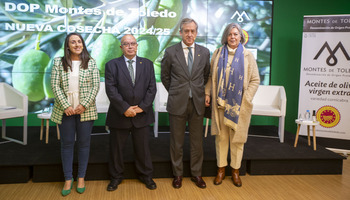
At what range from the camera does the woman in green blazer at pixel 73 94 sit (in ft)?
8.93

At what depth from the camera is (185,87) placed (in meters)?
2.91

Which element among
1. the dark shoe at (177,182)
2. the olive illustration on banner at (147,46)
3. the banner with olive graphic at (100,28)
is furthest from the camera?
the olive illustration on banner at (147,46)

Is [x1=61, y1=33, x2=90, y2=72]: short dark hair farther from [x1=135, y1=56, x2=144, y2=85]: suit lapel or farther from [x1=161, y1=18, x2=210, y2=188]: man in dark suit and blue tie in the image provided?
[x1=161, y1=18, x2=210, y2=188]: man in dark suit and blue tie

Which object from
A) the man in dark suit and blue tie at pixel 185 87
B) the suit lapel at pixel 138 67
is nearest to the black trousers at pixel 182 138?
the man in dark suit and blue tie at pixel 185 87

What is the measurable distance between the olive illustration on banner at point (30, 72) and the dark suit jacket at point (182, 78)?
3.20 meters

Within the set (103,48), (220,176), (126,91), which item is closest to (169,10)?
(103,48)

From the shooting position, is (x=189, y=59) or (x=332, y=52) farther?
(x=332, y=52)

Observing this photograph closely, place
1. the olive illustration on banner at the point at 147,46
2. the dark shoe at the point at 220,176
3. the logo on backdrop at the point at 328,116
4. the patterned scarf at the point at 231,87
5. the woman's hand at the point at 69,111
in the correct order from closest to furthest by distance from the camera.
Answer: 1. the woman's hand at the point at 69,111
2. the patterned scarf at the point at 231,87
3. the dark shoe at the point at 220,176
4. the logo on backdrop at the point at 328,116
5. the olive illustration on banner at the point at 147,46

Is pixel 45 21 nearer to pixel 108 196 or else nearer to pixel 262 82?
pixel 108 196

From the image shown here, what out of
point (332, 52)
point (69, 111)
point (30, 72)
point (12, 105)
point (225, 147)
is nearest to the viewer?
point (69, 111)

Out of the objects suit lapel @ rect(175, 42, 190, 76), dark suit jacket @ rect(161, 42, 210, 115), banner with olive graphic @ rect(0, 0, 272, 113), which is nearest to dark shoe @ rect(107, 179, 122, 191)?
dark suit jacket @ rect(161, 42, 210, 115)

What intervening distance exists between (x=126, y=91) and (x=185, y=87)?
593 millimetres

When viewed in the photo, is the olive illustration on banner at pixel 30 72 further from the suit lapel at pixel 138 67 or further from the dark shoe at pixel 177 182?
the dark shoe at pixel 177 182

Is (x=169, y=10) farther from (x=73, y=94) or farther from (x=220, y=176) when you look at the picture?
(x=220, y=176)
